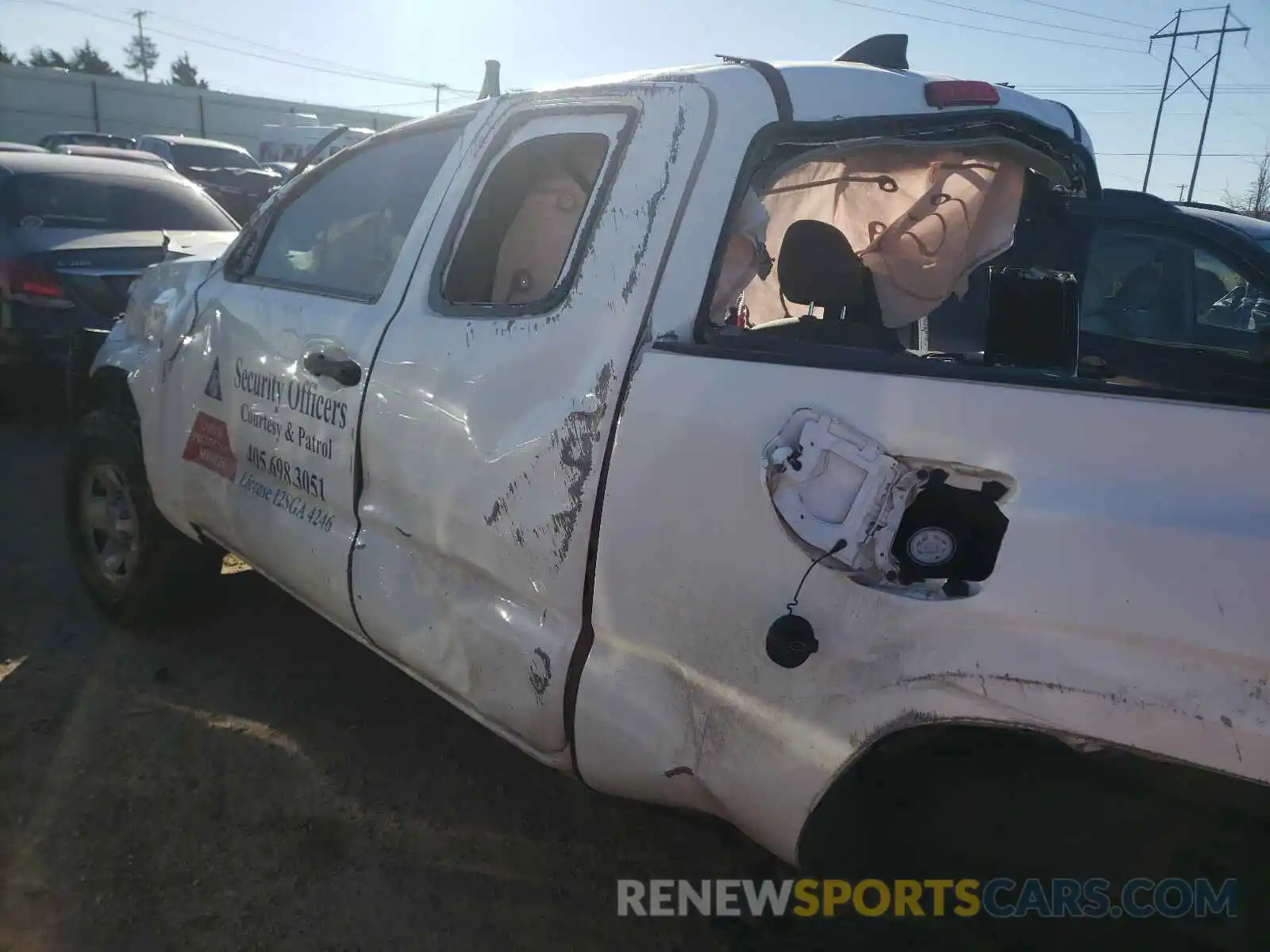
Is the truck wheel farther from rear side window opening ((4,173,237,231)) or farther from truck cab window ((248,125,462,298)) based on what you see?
rear side window opening ((4,173,237,231))

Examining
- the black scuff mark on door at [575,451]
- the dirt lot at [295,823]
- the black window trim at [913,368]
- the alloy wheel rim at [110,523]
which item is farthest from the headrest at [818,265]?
the alloy wheel rim at [110,523]

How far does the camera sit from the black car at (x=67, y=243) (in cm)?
623

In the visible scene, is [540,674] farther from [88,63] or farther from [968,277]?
[88,63]

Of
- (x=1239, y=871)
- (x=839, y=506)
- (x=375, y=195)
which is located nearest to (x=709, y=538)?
(x=839, y=506)

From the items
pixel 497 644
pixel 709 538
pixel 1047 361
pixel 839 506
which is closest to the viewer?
pixel 839 506

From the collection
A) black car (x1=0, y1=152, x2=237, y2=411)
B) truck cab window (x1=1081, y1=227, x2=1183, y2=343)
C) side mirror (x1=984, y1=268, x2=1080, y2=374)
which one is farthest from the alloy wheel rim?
truck cab window (x1=1081, y1=227, x2=1183, y2=343)

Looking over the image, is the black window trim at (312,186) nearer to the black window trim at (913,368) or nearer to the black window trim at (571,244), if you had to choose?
the black window trim at (571,244)

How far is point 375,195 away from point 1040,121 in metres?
1.82

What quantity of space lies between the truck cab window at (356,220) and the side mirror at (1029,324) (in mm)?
1486

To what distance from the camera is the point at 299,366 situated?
2.79 meters

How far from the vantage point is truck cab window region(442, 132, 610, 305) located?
2482mm

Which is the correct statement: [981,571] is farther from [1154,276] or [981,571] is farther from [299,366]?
[1154,276]

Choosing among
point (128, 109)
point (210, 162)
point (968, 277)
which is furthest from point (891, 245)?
point (128, 109)

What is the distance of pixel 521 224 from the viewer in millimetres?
2604
